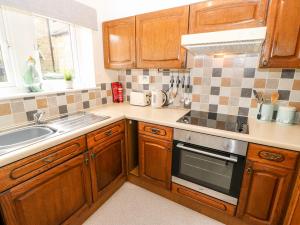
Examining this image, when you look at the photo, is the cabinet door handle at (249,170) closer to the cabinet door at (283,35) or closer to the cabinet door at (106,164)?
the cabinet door at (283,35)

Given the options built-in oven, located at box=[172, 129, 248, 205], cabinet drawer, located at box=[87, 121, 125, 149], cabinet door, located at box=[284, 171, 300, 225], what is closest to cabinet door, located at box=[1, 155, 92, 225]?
cabinet drawer, located at box=[87, 121, 125, 149]

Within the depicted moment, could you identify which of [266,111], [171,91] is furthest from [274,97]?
[171,91]

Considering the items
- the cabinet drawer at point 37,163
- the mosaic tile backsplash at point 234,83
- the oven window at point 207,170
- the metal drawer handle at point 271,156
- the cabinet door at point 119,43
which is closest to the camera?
the cabinet drawer at point 37,163

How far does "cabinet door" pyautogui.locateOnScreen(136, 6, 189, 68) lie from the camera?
1.46m

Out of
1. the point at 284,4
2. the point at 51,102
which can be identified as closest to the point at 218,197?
the point at 284,4

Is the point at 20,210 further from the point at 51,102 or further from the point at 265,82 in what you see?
the point at 265,82

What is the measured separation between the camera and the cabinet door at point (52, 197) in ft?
2.98

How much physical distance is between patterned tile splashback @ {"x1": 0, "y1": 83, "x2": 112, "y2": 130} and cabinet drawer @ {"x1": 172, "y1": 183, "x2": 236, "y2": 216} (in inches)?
51.0

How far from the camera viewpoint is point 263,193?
3.83 feet

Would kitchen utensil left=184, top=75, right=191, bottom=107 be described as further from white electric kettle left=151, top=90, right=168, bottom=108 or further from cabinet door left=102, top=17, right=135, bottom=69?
cabinet door left=102, top=17, right=135, bottom=69

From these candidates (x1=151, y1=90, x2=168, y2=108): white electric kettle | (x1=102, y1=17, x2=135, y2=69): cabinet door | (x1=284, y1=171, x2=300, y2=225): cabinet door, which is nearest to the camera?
(x1=284, y1=171, x2=300, y2=225): cabinet door

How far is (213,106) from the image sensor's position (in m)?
1.74

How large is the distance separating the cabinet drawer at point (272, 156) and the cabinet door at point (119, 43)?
1.38m

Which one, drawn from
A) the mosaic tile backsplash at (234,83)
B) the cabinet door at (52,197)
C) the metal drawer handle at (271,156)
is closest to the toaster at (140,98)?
the mosaic tile backsplash at (234,83)
